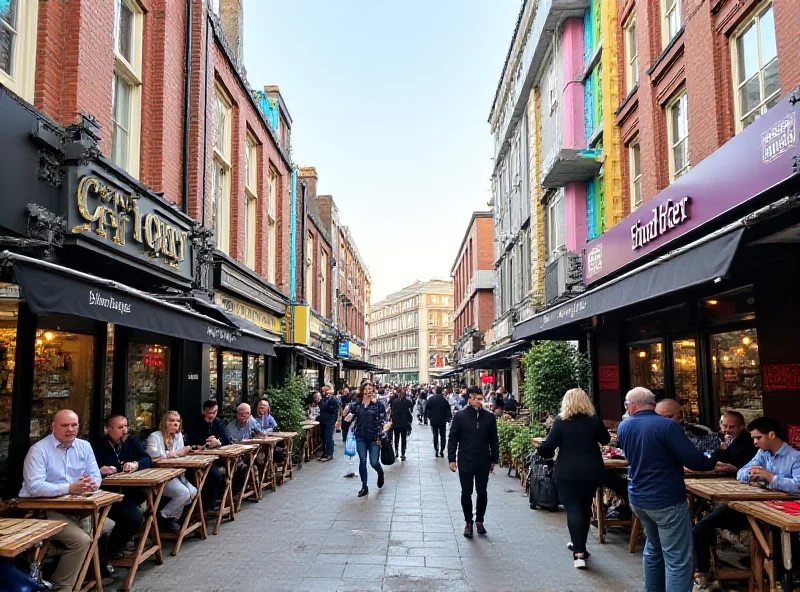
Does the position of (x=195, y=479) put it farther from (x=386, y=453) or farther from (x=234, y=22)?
(x=234, y=22)

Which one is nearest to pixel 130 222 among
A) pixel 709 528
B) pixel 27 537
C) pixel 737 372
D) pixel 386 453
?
pixel 27 537

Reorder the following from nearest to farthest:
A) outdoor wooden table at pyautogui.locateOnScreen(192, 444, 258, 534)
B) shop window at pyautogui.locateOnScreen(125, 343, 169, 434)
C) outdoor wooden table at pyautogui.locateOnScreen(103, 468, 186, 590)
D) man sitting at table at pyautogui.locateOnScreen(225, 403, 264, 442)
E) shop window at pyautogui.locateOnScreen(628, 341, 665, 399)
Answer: outdoor wooden table at pyautogui.locateOnScreen(103, 468, 186, 590) < outdoor wooden table at pyautogui.locateOnScreen(192, 444, 258, 534) < shop window at pyautogui.locateOnScreen(125, 343, 169, 434) < man sitting at table at pyautogui.locateOnScreen(225, 403, 264, 442) < shop window at pyautogui.locateOnScreen(628, 341, 665, 399)

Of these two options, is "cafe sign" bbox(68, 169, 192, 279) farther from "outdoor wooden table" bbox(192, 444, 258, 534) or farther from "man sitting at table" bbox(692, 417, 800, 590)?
"man sitting at table" bbox(692, 417, 800, 590)

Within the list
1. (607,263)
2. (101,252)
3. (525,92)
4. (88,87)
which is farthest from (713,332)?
(525,92)

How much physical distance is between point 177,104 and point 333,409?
7.72 m

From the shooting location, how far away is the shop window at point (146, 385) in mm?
9602

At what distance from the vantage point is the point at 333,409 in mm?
15500

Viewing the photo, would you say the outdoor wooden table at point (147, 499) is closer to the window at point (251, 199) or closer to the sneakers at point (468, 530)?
the sneakers at point (468, 530)

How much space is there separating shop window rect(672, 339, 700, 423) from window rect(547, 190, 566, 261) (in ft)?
20.8

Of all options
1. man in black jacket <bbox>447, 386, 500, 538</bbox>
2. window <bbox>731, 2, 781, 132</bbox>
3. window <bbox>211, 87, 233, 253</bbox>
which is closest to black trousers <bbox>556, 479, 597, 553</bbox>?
man in black jacket <bbox>447, 386, 500, 538</bbox>

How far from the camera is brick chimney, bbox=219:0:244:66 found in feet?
53.1

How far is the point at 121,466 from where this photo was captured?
6664 mm

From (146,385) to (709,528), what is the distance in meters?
8.10

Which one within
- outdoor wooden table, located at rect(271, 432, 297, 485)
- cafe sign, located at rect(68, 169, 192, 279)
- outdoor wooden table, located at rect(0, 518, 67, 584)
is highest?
cafe sign, located at rect(68, 169, 192, 279)
